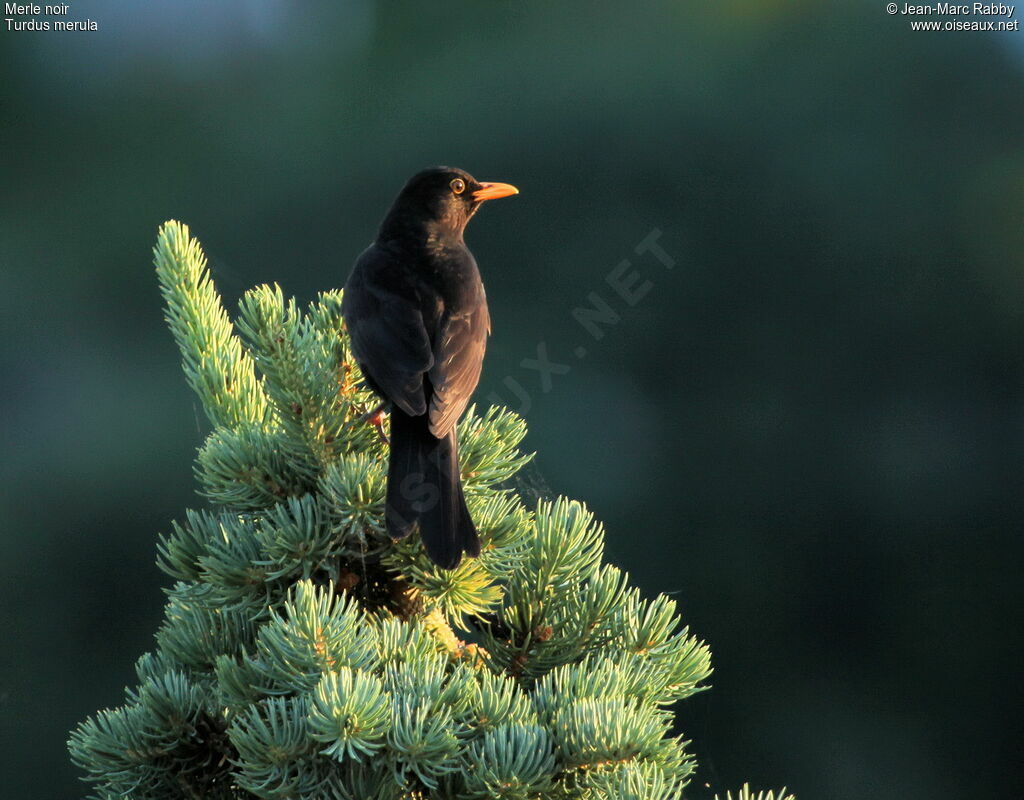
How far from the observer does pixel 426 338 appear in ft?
6.82

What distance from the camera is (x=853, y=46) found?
4469 mm

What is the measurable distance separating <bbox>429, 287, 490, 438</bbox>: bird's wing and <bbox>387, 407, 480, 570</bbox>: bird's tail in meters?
0.15

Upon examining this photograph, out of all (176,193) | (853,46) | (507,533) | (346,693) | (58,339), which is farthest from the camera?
(853,46)

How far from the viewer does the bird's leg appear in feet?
5.50

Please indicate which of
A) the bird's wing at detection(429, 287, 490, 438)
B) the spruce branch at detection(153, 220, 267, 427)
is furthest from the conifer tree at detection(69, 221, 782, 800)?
the bird's wing at detection(429, 287, 490, 438)

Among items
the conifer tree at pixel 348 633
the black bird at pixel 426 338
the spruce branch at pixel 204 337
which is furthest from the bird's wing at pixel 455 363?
the spruce branch at pixel 204 337

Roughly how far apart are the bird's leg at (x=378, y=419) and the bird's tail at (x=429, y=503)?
0.08 metres

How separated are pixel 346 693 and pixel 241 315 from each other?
668 millimetres

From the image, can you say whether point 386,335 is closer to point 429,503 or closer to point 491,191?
point 429,503

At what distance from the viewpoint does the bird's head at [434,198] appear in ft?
8.34

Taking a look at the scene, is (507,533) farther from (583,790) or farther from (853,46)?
(853,46)

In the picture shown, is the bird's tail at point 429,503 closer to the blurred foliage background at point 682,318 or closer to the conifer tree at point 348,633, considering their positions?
the conifer tree at point 348,633

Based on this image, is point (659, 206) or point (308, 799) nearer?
point (308, 799)

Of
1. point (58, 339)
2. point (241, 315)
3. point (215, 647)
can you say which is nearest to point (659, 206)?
point (58, 339)
